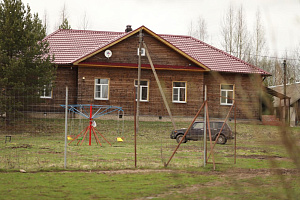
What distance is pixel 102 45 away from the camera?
111ft

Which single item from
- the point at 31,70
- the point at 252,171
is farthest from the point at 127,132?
the point at 252,171

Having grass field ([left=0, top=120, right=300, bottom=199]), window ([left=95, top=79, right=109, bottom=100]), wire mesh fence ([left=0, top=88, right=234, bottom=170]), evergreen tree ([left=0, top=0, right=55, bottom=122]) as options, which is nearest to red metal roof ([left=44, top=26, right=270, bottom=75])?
window ([left=95, top=79, right=109, bottom=100])

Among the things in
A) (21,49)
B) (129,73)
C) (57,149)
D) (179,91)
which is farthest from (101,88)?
(57,149)

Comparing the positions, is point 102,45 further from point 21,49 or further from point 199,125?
point 199,125

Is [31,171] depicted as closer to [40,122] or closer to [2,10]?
[40,122]

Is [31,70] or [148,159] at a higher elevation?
[31,70]

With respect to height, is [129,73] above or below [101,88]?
above

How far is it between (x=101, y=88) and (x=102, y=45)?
11.2 ft

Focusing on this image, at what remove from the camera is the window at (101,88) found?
108 ft

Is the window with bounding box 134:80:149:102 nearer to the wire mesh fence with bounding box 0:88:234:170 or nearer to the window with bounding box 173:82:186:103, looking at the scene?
the window with bounding box 173:82:186:103

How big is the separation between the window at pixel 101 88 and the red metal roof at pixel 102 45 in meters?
2.58

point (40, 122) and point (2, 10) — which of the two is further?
point (2, 10)

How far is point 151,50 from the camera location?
3341 centimetres

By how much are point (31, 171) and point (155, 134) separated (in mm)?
5806
